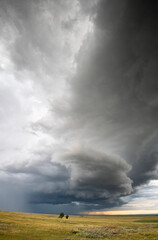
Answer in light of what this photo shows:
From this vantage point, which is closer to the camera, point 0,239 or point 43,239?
point 0,239

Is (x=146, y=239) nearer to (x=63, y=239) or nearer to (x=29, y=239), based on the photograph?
(x=63, y=239)

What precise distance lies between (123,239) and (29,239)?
2369 centimetres

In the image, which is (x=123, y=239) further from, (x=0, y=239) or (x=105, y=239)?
(x=0, y=239)

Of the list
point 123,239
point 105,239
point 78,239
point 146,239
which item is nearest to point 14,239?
point 78,239

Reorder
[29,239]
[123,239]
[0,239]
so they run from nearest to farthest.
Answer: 1. [0,239]
2. [29,239]
3. [123,239]

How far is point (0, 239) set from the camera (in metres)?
33.3

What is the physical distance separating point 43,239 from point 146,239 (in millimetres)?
27399

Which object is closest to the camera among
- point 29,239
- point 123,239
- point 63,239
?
point 29,239

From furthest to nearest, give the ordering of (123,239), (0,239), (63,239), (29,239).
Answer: (123,239) < (63,239) < (29,239) < (0,239)

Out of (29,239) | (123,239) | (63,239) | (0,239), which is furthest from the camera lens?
(123,239)

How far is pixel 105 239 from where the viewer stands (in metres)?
40.6

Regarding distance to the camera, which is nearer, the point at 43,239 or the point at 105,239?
the point at 43,239

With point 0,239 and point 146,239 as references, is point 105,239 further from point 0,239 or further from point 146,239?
point 0,239

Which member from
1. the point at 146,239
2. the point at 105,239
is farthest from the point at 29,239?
the point at 146,239
